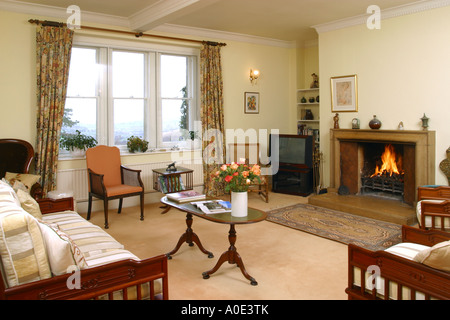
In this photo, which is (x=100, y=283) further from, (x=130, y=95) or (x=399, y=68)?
(x=399, y=68)

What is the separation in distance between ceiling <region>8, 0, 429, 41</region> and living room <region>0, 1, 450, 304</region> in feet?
0.66

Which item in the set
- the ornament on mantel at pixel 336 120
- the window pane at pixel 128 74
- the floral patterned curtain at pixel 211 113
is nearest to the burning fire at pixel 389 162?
the ornament on mantel at pixel 336 120

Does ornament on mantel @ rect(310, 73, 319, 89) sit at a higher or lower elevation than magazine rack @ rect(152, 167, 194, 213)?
higher

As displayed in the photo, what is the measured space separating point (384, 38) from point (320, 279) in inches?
153

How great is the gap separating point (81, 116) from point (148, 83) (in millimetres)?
1212

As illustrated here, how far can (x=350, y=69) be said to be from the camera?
600cm

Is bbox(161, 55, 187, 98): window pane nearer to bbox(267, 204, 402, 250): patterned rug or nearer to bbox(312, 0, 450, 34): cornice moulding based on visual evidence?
bbox(312, 0, 450, 34): cornice moulding

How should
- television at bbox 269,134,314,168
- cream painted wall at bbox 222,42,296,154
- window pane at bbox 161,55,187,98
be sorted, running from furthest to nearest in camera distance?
cream painted wall at bbox 222,42,296,154 < television at bbox 269,134,314,168 < window pane at bbox 161,55,187,98

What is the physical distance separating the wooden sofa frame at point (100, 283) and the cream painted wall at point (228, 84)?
3.72m

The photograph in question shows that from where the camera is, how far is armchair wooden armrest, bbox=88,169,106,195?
16.1ft

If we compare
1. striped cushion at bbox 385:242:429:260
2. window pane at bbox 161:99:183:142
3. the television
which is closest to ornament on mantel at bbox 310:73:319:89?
the television

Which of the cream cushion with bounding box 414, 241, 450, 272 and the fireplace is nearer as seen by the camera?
the cream cushion with bounding box 414, 241, 450, 272

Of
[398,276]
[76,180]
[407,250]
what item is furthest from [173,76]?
[398,276]
